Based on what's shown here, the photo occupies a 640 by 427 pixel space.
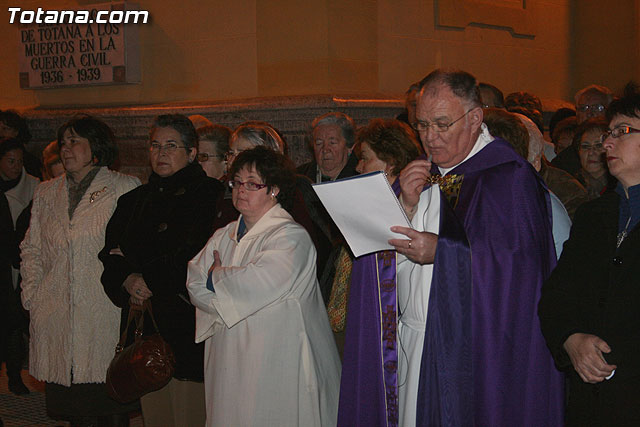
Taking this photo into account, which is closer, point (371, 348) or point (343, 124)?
point (371, 348)

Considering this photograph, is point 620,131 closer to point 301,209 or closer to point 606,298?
point 606,298

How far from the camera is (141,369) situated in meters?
4.44

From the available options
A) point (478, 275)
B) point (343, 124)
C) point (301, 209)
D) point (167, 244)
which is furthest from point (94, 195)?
point (478, 275)

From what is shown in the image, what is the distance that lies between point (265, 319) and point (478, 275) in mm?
1171

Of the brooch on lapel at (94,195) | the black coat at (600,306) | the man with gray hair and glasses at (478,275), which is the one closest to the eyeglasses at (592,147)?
the man with gray hair and glasses at (478,275)

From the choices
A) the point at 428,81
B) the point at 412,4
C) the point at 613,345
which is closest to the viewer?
the point at 613,345

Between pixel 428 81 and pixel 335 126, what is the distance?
7.17 feet

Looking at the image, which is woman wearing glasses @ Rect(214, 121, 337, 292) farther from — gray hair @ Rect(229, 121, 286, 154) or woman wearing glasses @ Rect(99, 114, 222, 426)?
woman wearing glasses @ Rect(99, 114, 222, 426)

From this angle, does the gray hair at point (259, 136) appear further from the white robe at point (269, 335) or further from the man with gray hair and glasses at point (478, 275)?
the man with gray hair and glasses at point (478, 275)

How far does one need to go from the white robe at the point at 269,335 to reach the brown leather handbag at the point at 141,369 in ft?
1.23

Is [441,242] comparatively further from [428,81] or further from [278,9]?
[278,9]

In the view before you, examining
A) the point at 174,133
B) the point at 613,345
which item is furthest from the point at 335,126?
the point at 613,345

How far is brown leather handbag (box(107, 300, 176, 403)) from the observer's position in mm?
4438

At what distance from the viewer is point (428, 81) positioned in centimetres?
358
